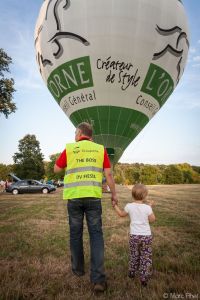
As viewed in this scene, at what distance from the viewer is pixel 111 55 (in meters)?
13.1

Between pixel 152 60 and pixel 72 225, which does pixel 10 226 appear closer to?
pixel 72 225

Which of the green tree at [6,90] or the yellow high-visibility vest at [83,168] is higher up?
the green tree at [6,90]

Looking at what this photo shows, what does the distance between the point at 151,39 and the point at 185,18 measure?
113 inches

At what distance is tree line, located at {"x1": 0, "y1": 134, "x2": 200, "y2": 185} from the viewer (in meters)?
65.1

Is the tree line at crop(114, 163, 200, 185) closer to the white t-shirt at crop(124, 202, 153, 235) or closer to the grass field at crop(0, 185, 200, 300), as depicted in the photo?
the grass field at crop(0, 185, 200, 300)

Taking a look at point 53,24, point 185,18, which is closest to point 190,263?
point 53,24

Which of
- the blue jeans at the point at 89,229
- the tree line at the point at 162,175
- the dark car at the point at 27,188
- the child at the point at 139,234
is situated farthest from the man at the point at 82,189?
the tree line at the point at 162,175

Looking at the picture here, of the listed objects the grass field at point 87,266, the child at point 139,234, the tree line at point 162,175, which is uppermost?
the tree line at point 162,175

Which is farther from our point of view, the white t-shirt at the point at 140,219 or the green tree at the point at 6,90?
the green tree at the point at 6,90

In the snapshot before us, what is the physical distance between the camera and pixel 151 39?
13.0 meters

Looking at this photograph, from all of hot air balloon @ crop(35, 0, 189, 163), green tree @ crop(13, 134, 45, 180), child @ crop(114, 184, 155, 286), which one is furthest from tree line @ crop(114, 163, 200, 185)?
child @ crop(114, 184, 155, 286)

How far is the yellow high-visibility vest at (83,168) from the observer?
13.1 feet

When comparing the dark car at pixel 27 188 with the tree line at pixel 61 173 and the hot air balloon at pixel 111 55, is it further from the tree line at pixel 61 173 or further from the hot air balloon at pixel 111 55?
the tree line at pixel 61 173

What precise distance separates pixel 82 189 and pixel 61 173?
234ft
